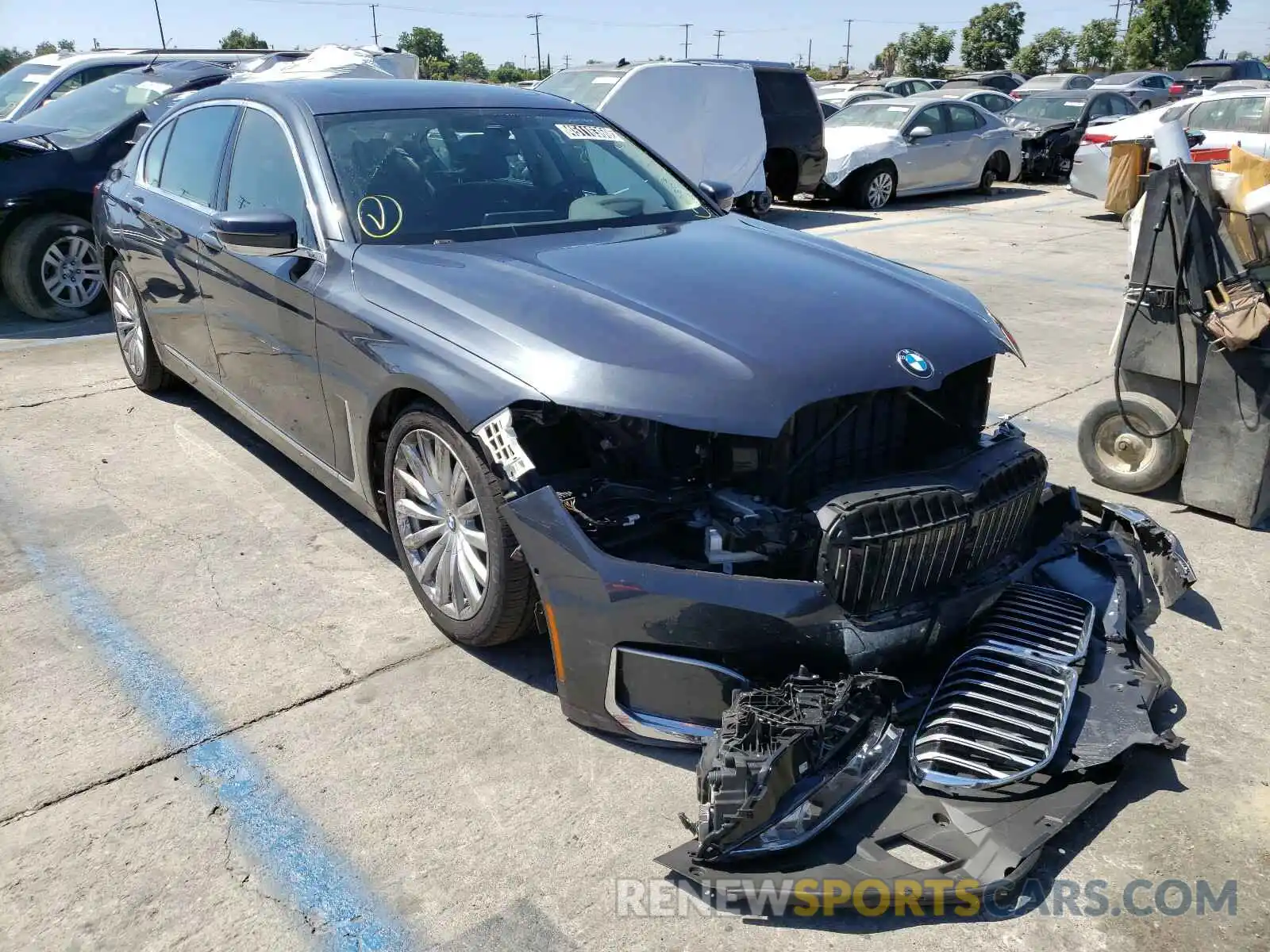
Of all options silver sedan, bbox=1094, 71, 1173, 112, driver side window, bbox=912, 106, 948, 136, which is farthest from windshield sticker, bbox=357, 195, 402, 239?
silver sedan, bbox=1094, 71, 1173, 112

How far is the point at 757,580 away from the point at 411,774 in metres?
1.10

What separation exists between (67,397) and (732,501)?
4981 mm

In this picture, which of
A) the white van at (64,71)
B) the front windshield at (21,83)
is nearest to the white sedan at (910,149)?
the white van at (64,71)

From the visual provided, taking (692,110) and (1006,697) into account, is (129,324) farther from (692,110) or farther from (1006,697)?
(692,110)

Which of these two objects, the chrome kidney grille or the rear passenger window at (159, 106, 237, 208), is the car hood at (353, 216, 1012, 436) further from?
the rear passenger window at (159, 106, 237, 208)

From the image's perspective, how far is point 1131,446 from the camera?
4.57 m

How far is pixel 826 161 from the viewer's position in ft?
45.2

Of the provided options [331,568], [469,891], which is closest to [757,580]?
[469,891]

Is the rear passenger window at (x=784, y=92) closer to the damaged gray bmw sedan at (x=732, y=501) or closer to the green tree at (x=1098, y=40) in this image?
the damaged gray bmw sedan at (x=732, y=501)

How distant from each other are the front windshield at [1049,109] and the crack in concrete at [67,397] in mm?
17208

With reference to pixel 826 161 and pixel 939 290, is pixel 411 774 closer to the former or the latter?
pixel 939 290

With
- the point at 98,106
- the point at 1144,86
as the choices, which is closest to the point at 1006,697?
the point at 98,106

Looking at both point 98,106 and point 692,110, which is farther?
point 692,110

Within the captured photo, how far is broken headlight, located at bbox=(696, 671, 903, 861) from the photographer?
2.29m
